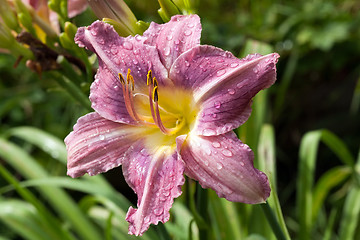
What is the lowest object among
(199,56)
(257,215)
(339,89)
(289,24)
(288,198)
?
(288,198)

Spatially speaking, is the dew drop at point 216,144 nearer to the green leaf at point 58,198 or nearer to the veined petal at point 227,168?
the veined petal at point 227,168

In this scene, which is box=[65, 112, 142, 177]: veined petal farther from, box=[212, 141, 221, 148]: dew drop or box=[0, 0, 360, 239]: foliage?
box=[0, 0, 360, 239]: foliage

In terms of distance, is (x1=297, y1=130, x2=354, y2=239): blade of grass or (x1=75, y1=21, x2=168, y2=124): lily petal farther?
(x1=297, y1=130, x2=354, y2=239): blade of grass

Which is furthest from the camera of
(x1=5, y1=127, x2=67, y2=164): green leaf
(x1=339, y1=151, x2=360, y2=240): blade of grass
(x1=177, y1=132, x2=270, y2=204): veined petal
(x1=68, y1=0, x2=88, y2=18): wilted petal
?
(x1=5, y1=127, x2=67, y2=164): green leaf

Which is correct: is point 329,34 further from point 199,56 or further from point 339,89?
point 199,56

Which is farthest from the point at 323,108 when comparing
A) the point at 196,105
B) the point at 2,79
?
the point at 2,79

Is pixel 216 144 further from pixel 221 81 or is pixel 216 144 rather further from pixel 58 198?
pixel 58 198

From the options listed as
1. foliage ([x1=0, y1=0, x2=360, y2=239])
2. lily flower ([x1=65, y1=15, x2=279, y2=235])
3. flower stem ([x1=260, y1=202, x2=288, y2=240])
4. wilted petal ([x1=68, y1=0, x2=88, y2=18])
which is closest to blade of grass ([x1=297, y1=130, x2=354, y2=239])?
foliage ([x1=0, y1=0, x2=360, y2=239])
